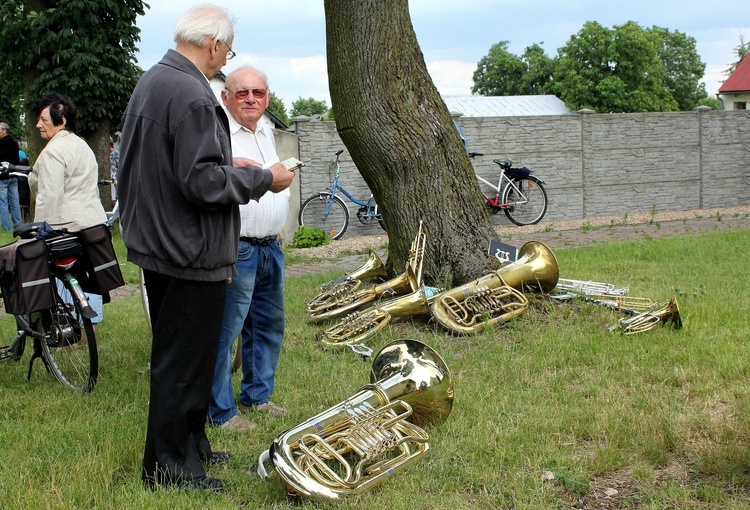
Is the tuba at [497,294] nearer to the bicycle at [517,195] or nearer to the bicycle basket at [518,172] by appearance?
the bicycle at [517,195]

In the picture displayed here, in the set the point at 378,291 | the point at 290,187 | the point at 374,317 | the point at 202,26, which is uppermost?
the point at 202,26

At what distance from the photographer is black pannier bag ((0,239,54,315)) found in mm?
4391

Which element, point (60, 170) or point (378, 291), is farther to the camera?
point (378, 291)

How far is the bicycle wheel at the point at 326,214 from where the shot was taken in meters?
11.9

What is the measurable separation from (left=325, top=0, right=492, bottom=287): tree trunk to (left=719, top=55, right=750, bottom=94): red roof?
6093 cm

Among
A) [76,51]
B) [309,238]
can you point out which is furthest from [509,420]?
[76,51]

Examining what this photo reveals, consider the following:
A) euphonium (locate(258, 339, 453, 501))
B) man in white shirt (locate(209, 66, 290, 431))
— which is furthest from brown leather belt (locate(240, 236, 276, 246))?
euphonium (locate(258, 339, 453, 501))

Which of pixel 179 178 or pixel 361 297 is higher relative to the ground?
pixel 179 178

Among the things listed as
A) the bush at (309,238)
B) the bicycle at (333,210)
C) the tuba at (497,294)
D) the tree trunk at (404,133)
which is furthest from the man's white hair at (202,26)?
the bicycle at (333,210)

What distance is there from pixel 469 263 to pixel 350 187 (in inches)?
246

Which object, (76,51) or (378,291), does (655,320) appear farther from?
(76,51)

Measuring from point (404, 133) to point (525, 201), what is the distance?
7113 mm

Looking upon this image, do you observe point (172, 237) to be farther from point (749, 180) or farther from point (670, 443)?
point (749, 180)

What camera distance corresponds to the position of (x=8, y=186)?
14.1 m
